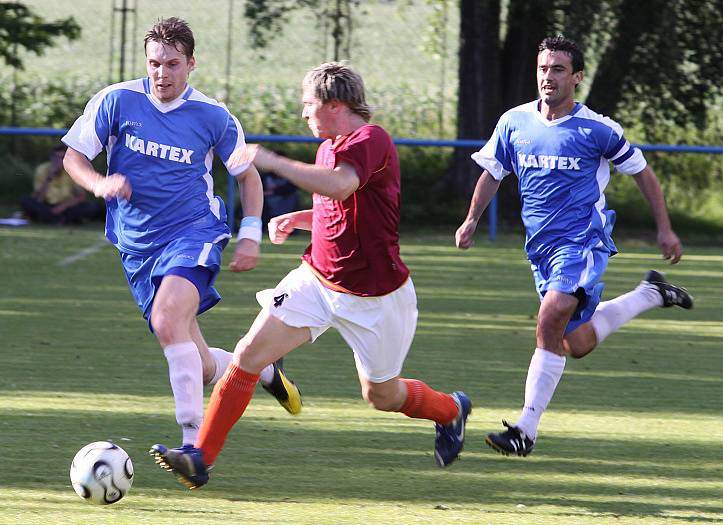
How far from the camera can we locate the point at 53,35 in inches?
758

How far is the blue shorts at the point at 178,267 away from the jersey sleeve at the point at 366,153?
3.09 feet

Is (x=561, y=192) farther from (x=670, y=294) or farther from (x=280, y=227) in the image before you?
(x=280, y=227)

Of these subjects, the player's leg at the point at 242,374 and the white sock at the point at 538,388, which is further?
the white sock at the point at 538,388

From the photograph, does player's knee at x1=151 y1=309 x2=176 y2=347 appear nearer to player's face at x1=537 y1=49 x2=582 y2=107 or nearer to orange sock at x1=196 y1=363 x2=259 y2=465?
orange sock at x1=196 y1=363 x2=259 y2=465

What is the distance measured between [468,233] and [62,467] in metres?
2.20

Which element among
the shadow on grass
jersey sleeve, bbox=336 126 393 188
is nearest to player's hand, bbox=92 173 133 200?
jersey sleeve, bbox=336 126 393 188

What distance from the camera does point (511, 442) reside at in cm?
594

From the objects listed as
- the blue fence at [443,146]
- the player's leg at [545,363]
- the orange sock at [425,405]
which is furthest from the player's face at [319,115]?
the blue fence at [443,146]

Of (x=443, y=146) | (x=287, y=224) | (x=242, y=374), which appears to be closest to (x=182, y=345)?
(x=242, y=374)

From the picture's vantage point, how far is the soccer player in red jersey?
518cm

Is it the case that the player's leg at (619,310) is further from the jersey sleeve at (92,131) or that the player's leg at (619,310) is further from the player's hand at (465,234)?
Result: the jersey sleeve at (92,131)

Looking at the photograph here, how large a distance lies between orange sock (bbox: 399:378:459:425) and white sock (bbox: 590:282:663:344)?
1.24 meters

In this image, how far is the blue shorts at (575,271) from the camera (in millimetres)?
6344

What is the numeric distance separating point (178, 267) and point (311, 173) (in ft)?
3.41
